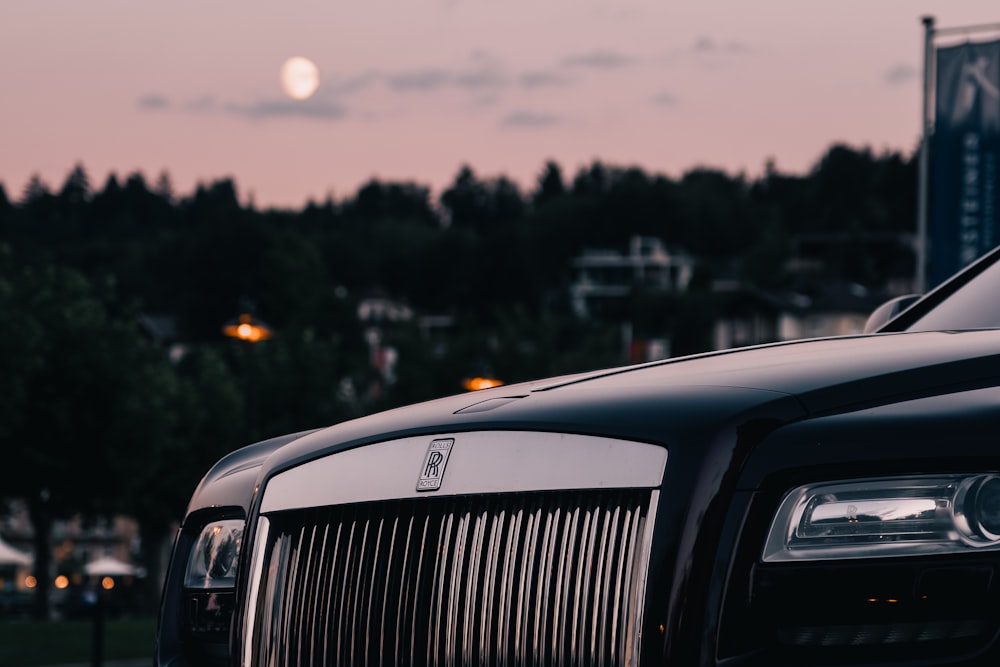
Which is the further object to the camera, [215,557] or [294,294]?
[294,294]

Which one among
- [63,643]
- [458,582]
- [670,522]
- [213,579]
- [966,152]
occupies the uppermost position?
[966,152]

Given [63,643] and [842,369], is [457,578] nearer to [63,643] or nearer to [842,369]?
[842,369]

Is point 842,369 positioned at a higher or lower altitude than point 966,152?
lower

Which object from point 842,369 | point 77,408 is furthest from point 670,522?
point 77,408

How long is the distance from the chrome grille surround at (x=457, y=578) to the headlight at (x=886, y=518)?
188 mm

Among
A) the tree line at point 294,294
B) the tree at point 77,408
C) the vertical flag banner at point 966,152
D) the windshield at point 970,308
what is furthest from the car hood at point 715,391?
the tree at point 77,408

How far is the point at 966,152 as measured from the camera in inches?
678

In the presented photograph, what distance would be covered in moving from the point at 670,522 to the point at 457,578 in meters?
0.44

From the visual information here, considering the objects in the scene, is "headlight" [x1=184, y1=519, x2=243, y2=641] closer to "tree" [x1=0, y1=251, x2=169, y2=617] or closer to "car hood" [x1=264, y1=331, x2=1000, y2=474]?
"car hood" [x1=264, y1=331, x2=1000, y2=474]

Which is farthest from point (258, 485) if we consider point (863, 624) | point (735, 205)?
point (735, 205)

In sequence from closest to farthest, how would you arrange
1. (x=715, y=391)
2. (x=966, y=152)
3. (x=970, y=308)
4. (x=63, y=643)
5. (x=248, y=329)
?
1. (x=715, y=391)
2. (x=970, y=308)
3. (x=966, y=152)
4. (x=248, y=329)
5. (x=63, y=643)

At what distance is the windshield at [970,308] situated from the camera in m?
3.46

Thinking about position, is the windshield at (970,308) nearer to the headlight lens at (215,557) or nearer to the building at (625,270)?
the headlight lens at (215,557)

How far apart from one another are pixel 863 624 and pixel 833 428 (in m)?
0.26
